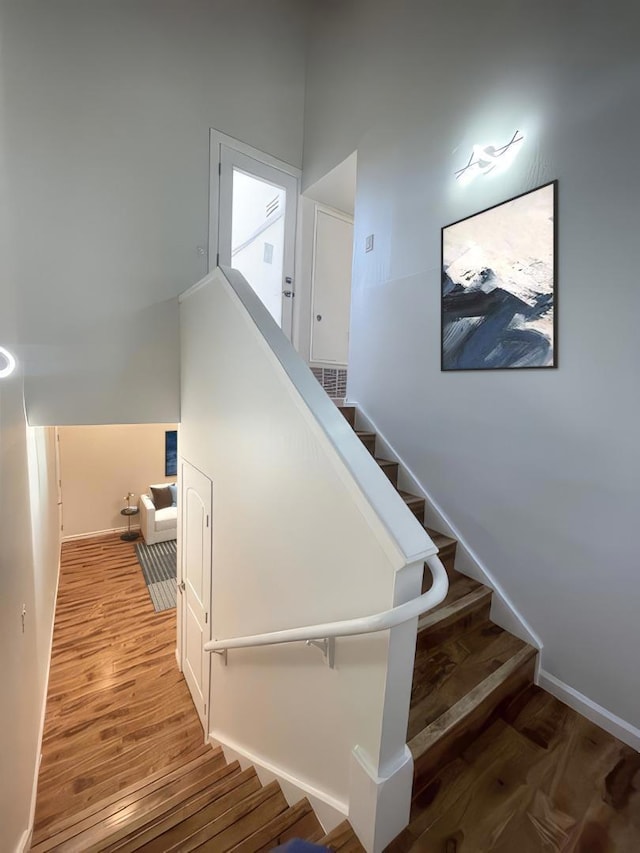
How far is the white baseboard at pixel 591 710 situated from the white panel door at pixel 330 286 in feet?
10.1

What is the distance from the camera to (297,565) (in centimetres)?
144

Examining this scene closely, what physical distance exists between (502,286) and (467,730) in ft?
6.99

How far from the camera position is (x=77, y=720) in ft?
9.86

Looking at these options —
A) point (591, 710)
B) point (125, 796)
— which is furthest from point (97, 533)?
point (591, 710)

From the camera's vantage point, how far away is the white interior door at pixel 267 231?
3.38 meters

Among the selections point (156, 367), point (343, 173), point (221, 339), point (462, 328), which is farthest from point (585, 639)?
point (343, 173)

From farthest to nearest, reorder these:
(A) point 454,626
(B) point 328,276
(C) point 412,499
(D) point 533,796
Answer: (B) point 328,276
(C) point 412,499
(A) point 454,626
(D) point 533,796

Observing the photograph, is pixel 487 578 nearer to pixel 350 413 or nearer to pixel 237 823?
pixel 350 413

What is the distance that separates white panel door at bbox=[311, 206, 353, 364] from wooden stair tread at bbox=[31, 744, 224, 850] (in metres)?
3.31

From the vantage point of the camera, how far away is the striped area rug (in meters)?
4.81

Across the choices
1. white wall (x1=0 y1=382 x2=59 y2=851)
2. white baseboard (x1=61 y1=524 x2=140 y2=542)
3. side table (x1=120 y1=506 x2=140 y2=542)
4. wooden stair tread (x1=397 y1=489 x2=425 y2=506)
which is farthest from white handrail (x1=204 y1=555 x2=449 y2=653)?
white baseboard (x1=61 y1=524 x2=140 y2=542)

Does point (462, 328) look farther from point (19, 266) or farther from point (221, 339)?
point (19, 266)

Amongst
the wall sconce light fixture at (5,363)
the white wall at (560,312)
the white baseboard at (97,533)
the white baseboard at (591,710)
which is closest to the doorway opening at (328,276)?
the white wall at (560,312)

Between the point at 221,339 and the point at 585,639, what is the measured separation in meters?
2.45
